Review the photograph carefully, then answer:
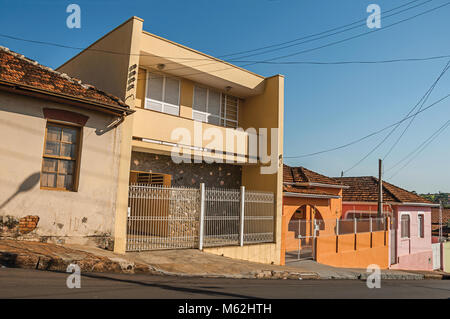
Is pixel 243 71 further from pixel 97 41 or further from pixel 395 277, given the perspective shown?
pixel 395 277

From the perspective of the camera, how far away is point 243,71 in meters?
15.0

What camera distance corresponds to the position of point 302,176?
20.0 metres

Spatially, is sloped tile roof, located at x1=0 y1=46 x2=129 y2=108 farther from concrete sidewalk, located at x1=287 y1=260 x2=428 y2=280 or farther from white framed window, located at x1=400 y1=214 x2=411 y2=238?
white framed window, located at x1=400 y1=214 x2=411 y2=238

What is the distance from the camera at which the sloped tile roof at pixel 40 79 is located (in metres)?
8.73

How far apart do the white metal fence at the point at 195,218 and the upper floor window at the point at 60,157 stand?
5.48ft

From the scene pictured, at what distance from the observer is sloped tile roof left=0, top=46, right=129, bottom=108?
8.73m

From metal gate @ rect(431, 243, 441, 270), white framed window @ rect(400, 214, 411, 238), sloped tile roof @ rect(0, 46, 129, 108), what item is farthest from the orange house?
sloped tile roof @ rect(0, 46, 129, 108)

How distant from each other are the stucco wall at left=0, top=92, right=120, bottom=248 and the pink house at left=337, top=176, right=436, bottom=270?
A: 17594 mm

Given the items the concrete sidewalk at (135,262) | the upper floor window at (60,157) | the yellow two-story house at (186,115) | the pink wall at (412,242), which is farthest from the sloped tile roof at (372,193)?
the upper floor window at (60,157)

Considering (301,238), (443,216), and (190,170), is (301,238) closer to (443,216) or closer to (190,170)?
(190,170)

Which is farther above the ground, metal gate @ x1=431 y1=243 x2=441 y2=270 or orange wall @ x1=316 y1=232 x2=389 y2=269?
orange wall @ x1=316 y1=232 x2=389 y2=269

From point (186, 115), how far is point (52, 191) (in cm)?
652
